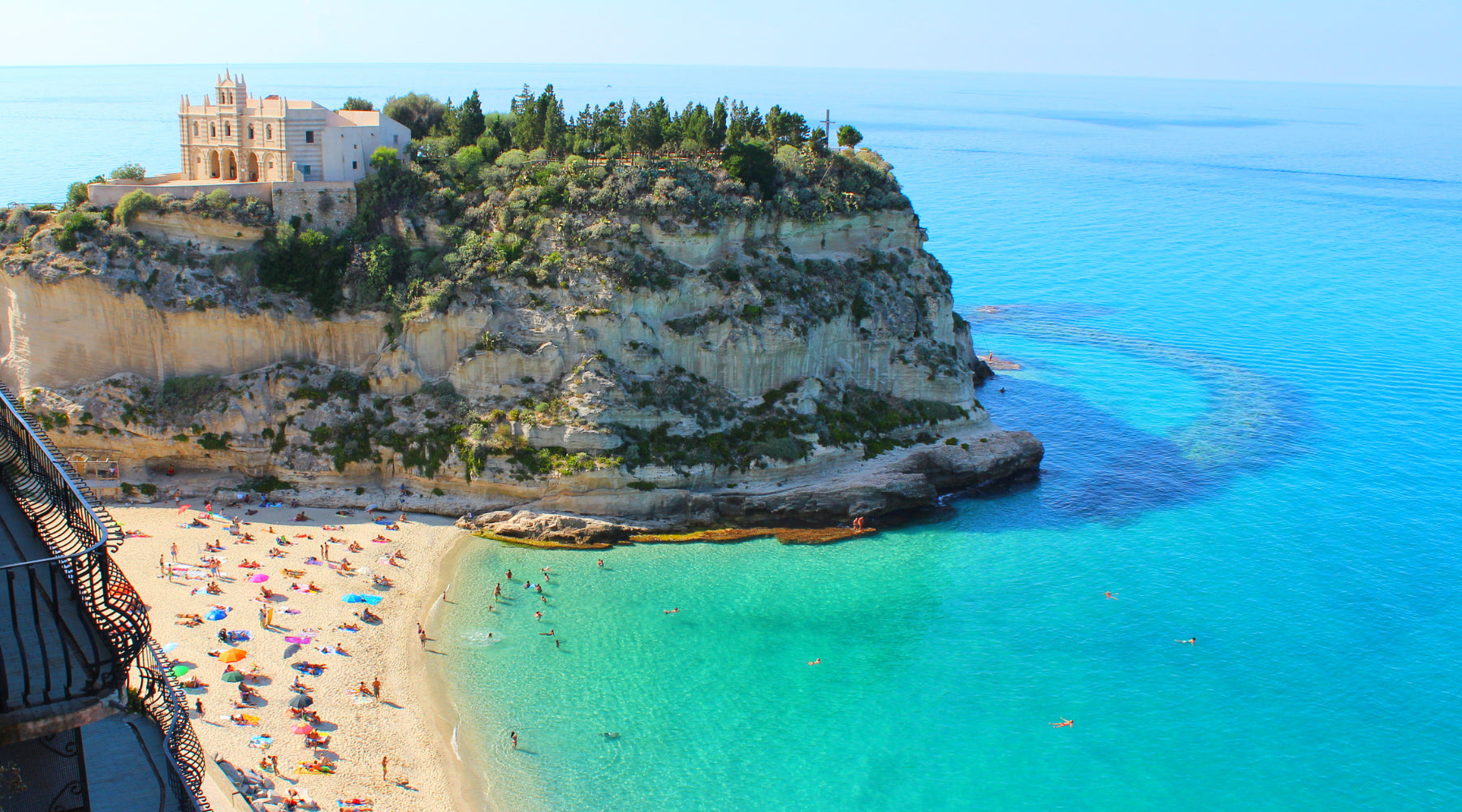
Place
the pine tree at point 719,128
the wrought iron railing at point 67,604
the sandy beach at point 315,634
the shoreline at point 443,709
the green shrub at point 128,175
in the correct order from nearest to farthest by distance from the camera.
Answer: the wrought iron railing at point 67,604 < the shoreline at point 443,709 < the sandy beach at point 315,634 < the green shrub at point 128,175 < the pine tree at point 719,128

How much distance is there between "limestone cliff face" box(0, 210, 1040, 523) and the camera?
135 ft

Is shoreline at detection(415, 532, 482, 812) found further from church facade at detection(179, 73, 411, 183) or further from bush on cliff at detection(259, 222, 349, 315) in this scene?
church facade at detection(179, 73, 411, 183)

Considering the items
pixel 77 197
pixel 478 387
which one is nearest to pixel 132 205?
pixel 77 197

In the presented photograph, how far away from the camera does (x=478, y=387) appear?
42812 millimetres

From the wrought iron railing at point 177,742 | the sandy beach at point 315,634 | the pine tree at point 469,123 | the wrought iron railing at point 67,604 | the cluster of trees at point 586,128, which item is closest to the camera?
the wrought iron railing at point 67,604

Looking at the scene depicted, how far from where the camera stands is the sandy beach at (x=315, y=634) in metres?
26.9

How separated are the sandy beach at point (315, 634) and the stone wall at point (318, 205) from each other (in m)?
13.1

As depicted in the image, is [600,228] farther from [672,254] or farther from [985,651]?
[985,651]

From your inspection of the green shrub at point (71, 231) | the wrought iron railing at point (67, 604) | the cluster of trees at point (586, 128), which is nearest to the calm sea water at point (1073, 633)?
the wrought iron railing at point (67, 604)

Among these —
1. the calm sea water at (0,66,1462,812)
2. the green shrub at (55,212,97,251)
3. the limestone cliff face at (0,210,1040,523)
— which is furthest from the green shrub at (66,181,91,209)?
the calm sea water at (0,66,1462,812)

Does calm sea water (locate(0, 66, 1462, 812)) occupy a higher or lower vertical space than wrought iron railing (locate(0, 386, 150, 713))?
lower

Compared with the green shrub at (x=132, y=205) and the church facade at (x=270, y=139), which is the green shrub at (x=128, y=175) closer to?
the church facade at (x=270, y=139)

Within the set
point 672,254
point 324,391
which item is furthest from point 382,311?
point 672,254

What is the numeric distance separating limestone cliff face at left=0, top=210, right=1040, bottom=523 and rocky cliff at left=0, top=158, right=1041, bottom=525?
8 centimetres
